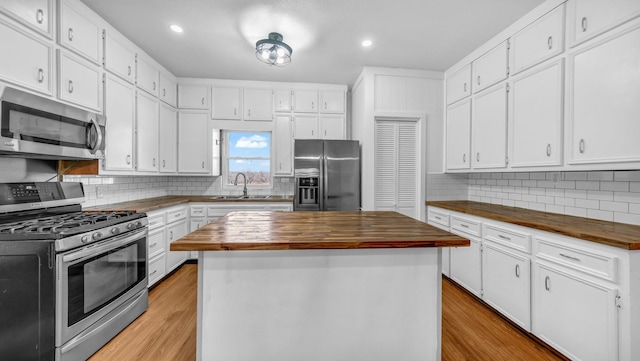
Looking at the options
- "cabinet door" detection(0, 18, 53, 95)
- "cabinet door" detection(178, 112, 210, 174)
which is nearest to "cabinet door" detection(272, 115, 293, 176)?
"cabinet door" detection(178, 112, 210, 174)

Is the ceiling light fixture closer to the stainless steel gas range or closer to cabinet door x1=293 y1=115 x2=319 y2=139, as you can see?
cabinet door x1=293 y1=115 x2=319 y2=139

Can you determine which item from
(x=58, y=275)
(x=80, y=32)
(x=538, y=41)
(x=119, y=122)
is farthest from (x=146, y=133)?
(x=538, y=41)

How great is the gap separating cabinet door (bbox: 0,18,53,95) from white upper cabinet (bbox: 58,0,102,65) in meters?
0.21

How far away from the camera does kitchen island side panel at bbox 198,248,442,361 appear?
138 centimetres

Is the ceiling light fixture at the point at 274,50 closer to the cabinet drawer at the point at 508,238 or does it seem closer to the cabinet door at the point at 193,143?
the cabinet door at the point at 193,143

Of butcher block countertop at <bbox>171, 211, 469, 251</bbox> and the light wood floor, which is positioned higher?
butcher block countertop at <bbox>171, 211, 469, 251</bbox>

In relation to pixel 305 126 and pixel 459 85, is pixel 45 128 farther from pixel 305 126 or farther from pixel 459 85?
pixel 459 85

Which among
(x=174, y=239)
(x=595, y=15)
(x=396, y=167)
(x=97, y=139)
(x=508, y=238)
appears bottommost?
(x=174, y=239)

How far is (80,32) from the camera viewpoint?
2199 millimetres

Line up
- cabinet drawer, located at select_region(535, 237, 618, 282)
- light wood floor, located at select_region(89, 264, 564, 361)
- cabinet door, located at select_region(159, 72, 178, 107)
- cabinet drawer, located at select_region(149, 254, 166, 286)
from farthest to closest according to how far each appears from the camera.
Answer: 1. cabinet door, located at select_region(159, 72, 178, 107)
2. cabinet drawer, located at select_region(149, 254, 166, 286)
3. light wood floor, located at select_region(89, 264, 564, 361)
4. cabinet drawer, located at select_region(535, 237, 618, 282)

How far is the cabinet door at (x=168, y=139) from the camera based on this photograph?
3516mm

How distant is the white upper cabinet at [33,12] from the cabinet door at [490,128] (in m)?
4.02

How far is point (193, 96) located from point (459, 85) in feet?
12.5

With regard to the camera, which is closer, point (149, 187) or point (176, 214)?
point (176, 214)
